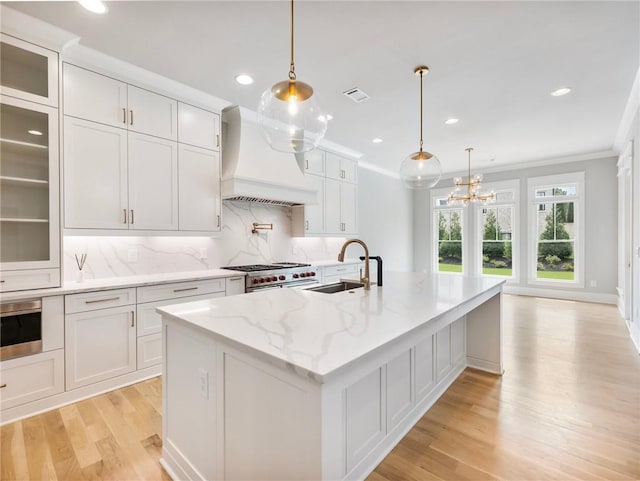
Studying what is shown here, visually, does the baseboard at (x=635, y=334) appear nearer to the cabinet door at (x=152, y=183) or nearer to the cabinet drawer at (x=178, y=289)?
the cabinet drawer at (x=178, y=289)

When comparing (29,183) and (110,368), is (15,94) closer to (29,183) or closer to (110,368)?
(29,183)

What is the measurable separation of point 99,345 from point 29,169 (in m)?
1.50

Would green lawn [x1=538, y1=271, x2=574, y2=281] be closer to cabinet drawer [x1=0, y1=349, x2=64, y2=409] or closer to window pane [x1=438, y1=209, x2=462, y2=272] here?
window pane [x1=438, y1=209, x2=462, y2=272]

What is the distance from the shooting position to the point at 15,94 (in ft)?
7.27

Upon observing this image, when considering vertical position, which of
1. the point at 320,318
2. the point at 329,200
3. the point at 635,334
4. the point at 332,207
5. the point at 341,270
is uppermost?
the point at 329,200

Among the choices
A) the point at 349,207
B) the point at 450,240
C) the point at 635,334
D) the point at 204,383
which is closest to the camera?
the point at 204,383

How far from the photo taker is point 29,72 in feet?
7.68

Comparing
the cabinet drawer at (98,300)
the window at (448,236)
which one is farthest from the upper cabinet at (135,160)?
the window at (448,236)

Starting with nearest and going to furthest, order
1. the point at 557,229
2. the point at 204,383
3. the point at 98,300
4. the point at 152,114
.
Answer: the point at 204,383 → the point at 98,300 → the point at 152,114 → the point at 557,229

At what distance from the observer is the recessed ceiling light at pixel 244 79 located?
2.94 m

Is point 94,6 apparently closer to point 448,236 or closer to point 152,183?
point 152,183

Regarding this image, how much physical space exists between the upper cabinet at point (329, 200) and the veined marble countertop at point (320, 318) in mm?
2521

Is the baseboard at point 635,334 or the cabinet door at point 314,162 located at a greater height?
the cabinet door at point 314,162

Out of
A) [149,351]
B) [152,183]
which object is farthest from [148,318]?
[152,183]
